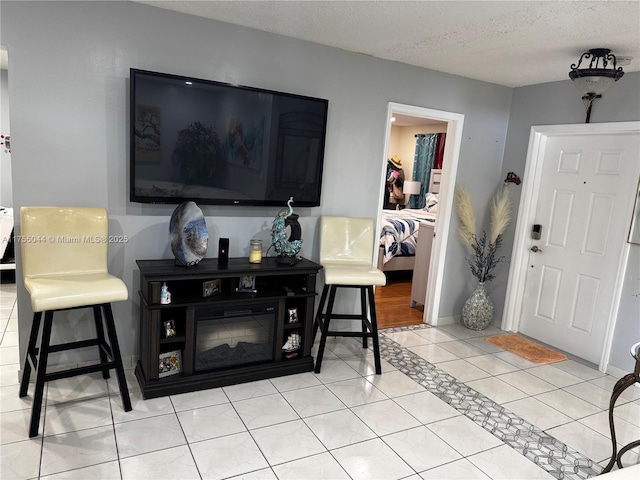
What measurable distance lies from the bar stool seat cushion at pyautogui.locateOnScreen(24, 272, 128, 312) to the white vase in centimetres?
326

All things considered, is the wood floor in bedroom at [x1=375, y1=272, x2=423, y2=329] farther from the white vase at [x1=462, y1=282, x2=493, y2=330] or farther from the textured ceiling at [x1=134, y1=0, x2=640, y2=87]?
the textured ceiling at [x1=134, y1=0, x2=640, y2=87]

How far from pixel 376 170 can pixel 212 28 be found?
5.58 ft

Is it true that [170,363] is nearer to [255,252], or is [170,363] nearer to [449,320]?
[255,252]

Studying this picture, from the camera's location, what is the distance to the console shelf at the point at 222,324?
2.74 metres

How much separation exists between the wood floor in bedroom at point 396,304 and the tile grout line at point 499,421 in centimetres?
75

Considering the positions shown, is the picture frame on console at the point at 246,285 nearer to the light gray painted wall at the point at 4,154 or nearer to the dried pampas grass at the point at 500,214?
the dried pampas grass at the point at 500,214

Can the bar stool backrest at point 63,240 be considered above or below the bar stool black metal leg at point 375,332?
above

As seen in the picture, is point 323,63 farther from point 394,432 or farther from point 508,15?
point 394,432

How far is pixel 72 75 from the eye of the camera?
8.75ft

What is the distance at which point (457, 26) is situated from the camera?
277 cm

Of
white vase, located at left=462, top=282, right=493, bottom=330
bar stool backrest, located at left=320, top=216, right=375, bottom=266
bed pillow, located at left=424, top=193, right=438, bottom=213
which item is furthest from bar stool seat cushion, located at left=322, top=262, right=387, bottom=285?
bed pillow, located at left=424, top=193, right=438, bottom=213

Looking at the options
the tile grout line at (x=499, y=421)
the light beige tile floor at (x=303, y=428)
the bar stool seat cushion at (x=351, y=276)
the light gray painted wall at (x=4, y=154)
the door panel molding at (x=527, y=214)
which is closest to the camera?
the light beige tile floor at (x=303, y=428)

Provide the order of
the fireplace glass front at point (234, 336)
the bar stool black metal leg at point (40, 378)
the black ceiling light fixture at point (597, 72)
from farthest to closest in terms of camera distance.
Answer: the black ceiling light fixture at point (597, 72) → the fireplace glass front at point (234, 336) → the bar stool black metal leg at point (40, 378)

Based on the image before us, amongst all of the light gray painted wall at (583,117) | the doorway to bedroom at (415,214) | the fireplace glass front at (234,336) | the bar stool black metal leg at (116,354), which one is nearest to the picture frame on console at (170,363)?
the fireplace glass front at (234,336)
